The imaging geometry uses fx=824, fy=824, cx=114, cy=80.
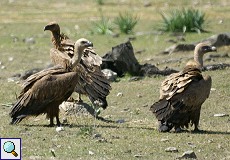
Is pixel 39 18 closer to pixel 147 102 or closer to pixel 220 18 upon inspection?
pixel 220 18

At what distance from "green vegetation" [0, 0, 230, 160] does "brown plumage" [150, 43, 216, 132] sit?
0.21m

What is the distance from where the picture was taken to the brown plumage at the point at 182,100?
11.5m

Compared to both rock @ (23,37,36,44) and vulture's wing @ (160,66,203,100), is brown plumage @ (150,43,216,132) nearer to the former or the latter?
vulture's wing @ (160,66,203,100)

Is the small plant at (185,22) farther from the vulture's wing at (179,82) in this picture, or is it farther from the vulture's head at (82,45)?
the vulture's wing at (179,82)

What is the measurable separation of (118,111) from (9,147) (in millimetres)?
4924

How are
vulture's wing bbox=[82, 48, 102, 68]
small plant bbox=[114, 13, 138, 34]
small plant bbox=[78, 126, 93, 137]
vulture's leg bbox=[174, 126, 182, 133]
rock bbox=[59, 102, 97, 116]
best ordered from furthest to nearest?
small plant bbox=[114, 13, 138, 34], vulture's wing bbox=[82, 48, 102, 68], rock bbox=[59, 102, 97, 116], vulture's leg bbox=[174, 126, 182, 133], small plant bbox=[78, 126, 93, 137]

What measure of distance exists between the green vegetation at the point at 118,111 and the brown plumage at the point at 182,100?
0.21 metres

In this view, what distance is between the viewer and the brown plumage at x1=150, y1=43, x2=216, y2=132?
11484 millimetres

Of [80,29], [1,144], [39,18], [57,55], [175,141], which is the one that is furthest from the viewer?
[39,18]

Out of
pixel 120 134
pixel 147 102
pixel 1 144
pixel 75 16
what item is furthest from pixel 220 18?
pixel 1 144

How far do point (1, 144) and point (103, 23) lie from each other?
624 inches

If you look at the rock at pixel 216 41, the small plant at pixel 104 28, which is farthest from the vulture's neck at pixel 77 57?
the small plant at pixel 104 28

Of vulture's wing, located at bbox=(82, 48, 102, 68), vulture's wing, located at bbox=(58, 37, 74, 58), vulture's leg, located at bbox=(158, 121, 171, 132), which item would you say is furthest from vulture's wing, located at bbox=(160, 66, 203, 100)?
vulture's wing, located at bbox=(58, 37, 74, 58)

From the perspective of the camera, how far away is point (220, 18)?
92.9 feet
